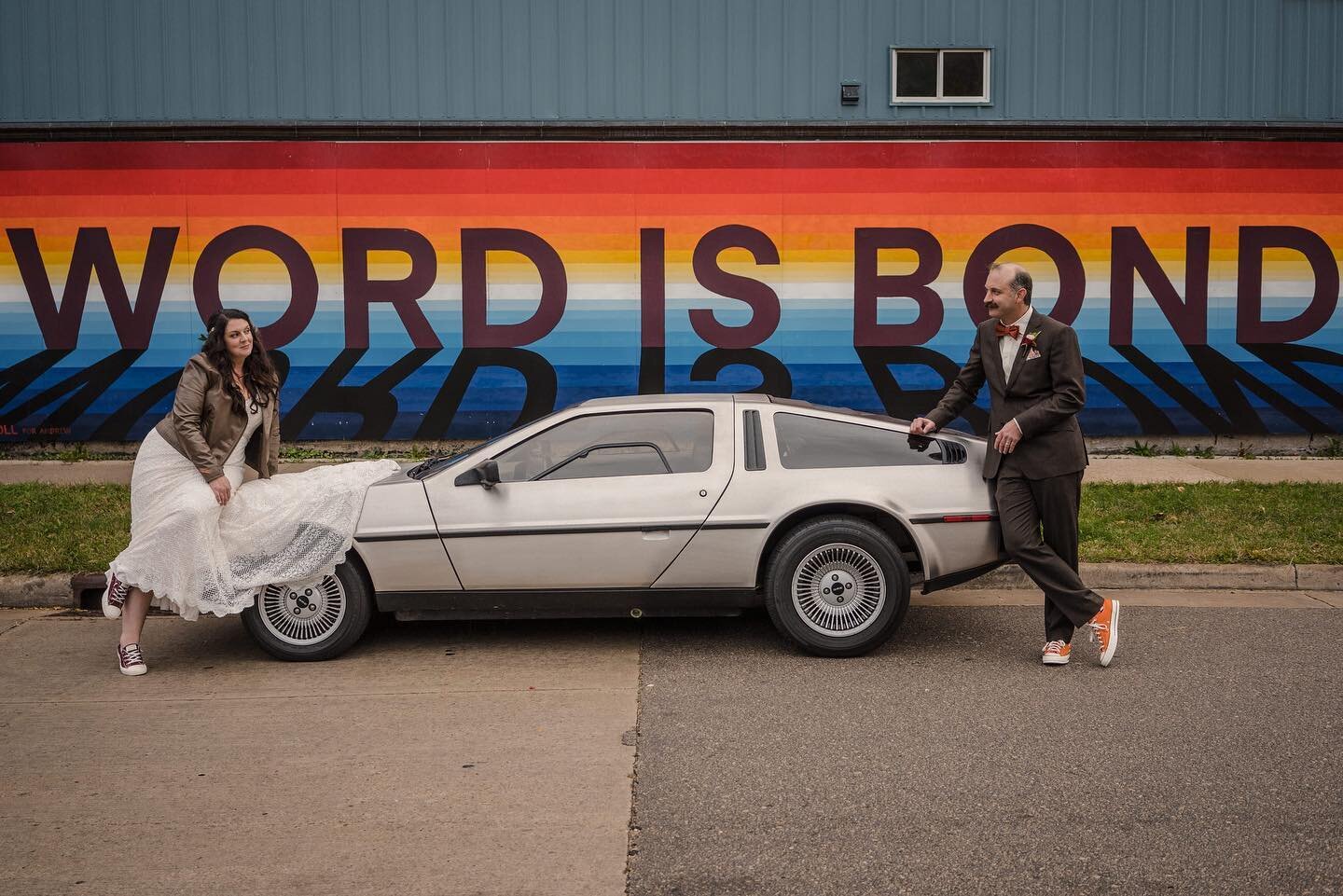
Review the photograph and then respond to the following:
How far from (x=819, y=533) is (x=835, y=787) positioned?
175cm

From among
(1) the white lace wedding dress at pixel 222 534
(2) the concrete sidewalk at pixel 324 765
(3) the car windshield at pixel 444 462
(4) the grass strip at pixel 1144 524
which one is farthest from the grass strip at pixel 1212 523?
(1) the white lace wedding dress at pixel 222 534

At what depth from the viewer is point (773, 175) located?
40.6ft

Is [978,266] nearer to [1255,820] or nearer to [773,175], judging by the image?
[773,175]

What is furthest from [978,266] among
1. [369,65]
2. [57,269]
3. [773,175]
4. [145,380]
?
[57,269]

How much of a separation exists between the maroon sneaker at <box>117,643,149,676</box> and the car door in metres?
1.62

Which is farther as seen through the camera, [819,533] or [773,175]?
[773,175]

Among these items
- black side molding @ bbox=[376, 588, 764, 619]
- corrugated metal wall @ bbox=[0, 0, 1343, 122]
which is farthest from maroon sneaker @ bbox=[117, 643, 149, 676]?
corrugated metal wall @ bbox=[0, 0, 1343, 122]

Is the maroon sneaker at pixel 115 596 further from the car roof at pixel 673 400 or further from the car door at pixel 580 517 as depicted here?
the car roof at pixel 673 400

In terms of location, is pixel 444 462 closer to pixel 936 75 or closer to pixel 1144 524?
pixel 1144 524

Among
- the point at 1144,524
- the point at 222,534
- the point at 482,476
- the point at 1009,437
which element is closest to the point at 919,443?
the point at 1009,437

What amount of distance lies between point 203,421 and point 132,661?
124 centimetres

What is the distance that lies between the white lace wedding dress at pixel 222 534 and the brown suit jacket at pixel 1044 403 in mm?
3265

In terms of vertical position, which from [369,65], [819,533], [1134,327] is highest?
[369,65]

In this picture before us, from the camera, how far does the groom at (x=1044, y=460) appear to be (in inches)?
228
